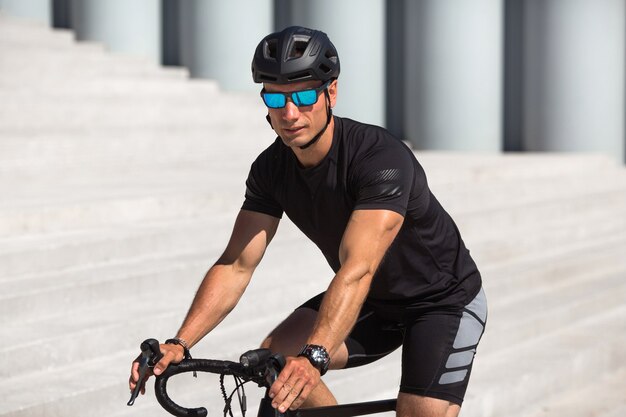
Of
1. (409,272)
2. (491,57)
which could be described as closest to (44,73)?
(491,57)

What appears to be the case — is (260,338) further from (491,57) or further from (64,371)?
(491,57)

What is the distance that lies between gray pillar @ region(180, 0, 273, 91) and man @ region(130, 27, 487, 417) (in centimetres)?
1126

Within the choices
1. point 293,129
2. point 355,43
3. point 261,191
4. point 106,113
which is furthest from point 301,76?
point 355,43

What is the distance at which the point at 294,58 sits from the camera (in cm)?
333

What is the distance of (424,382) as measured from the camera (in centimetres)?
383

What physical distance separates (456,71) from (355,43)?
1313 mm

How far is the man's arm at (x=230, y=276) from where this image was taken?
3619 mm

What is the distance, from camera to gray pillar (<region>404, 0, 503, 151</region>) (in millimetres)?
14328

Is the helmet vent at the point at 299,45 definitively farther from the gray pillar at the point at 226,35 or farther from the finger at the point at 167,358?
the gray pillar at the point at 226,35

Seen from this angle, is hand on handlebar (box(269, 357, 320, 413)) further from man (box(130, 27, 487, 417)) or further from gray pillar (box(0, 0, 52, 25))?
gray pillar (box(0, 0, 52, 25))

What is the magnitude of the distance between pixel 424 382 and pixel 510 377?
138 inches

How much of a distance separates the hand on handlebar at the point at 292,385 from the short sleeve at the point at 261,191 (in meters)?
0.87

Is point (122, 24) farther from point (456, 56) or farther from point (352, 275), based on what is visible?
point (352, 275)

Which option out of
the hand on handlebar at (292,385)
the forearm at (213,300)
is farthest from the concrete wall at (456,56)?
the hand on handlebar at (292,385)
